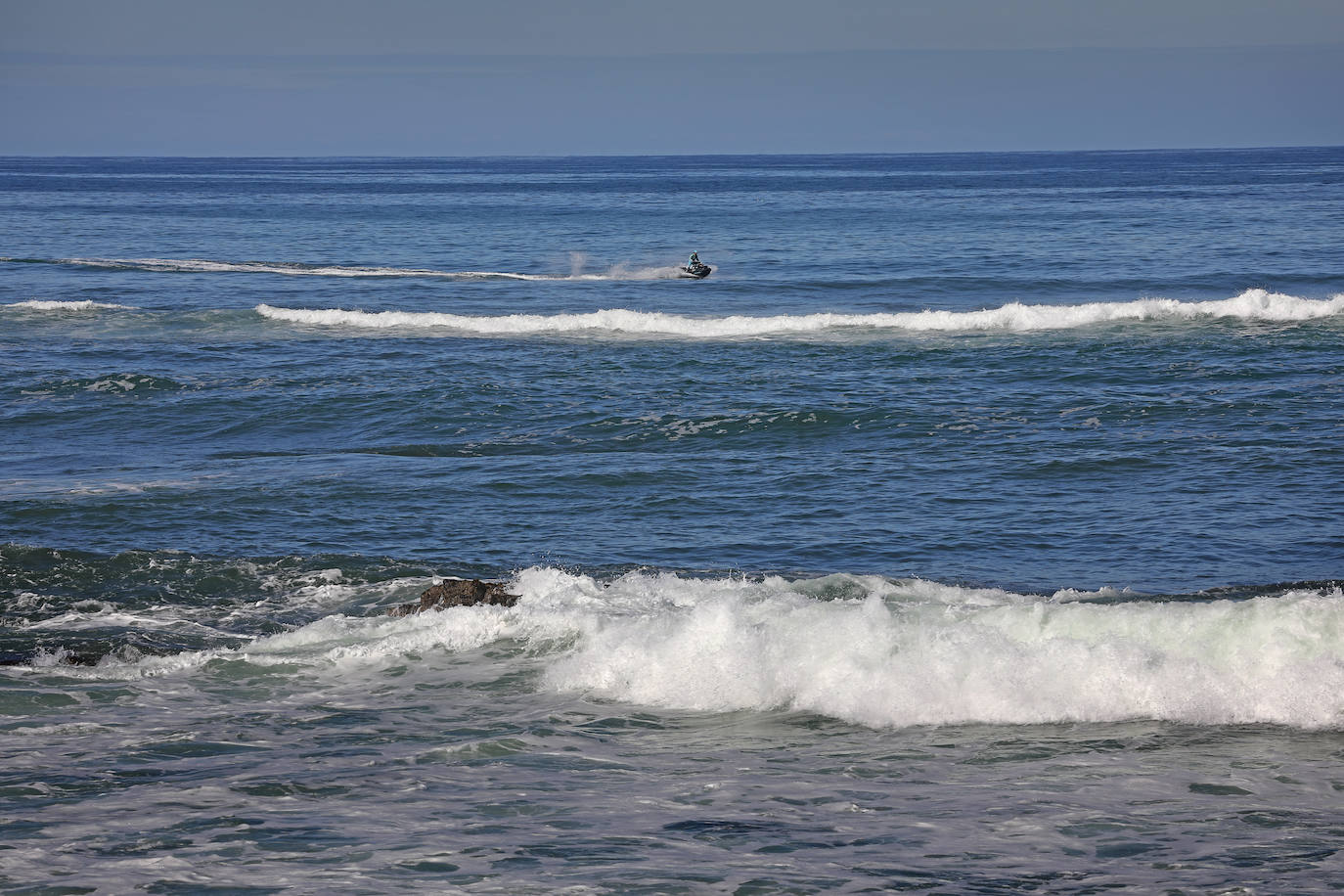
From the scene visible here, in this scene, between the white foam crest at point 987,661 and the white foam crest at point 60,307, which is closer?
the white foam crest at point 987,661

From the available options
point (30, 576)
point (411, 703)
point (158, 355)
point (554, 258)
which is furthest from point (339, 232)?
point (411, 703)

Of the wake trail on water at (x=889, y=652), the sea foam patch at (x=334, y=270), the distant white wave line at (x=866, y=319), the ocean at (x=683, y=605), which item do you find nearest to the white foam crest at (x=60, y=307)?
the ocean at (x=683, y=605)

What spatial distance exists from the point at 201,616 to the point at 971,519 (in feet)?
31.7

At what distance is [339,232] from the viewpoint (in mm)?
→ 73125

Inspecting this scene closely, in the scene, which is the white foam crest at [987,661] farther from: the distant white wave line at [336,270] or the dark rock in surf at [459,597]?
the distant white wave line at [336,270]

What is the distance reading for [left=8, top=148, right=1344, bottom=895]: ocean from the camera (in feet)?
27.2

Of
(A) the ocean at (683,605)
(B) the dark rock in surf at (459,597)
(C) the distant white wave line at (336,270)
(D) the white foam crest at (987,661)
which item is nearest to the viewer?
(A) the ocean at (683,605)

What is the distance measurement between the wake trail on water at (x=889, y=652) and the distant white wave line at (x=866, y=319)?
837 inches

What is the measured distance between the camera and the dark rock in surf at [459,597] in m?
13.3

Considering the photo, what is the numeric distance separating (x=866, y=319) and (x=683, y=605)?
23.2 metres

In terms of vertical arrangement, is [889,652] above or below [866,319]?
below

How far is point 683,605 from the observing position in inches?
526

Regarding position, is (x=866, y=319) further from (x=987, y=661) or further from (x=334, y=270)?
(x=334, y=270)

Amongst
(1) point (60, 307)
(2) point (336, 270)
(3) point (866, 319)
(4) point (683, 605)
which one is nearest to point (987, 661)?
(4) point (683, 605)
